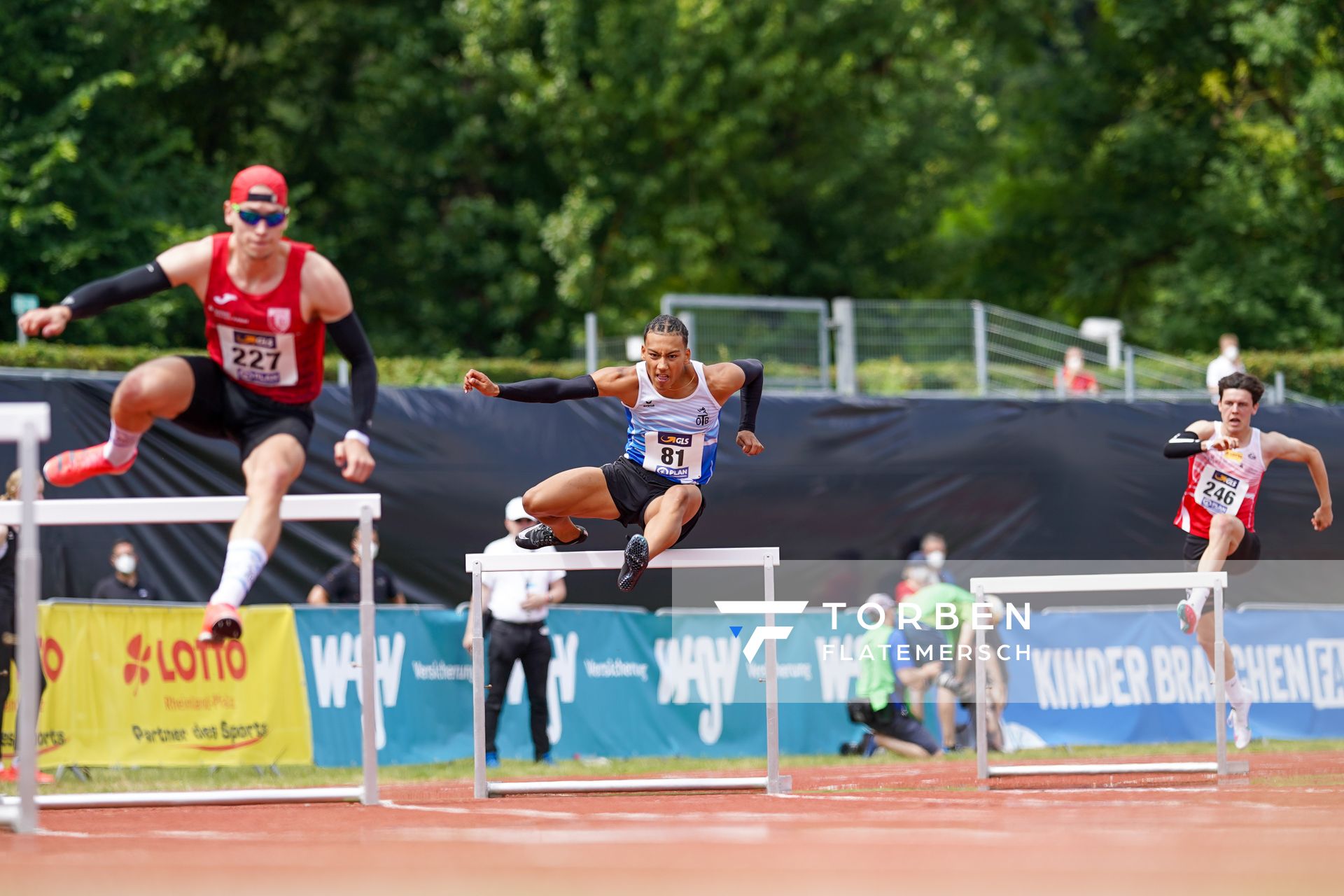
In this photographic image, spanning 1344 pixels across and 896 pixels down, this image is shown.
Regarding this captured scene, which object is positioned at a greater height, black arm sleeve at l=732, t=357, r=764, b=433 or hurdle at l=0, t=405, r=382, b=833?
black arm sleeve at l=732, t=357, r=764, b=433

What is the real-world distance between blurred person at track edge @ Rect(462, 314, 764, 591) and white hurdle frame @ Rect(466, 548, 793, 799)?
17 cm

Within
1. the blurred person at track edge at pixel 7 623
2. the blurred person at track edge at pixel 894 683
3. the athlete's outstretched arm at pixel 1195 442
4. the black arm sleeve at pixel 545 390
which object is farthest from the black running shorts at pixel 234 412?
the blurred person at track edge at pixel 894 683

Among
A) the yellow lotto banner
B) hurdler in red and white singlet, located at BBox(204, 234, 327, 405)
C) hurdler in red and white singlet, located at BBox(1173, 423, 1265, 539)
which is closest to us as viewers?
hurdler in red and white singlet, located at BBox(204, 234, 327, 405)

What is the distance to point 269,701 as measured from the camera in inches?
461

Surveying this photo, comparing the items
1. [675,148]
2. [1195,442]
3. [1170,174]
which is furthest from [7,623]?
[1170,174]

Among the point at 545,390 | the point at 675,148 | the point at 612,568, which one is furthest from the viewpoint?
the point at 675,148

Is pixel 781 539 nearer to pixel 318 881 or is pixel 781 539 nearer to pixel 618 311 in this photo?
pixel 318 881

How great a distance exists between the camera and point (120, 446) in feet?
22.9

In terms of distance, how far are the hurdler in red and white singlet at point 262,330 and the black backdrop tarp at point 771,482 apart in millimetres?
6164

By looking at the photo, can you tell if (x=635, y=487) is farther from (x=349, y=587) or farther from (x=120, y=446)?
(x=349, y=587)

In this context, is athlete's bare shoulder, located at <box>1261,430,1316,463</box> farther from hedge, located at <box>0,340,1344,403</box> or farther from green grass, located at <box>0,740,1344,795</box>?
hedge, located at <box>0,340,1344,403</box>

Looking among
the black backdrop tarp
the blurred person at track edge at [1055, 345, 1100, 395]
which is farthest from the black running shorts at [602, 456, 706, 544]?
the blurred person at track edge at [1055, 345, 1100, 395]

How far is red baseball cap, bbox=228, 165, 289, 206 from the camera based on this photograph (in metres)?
6.57

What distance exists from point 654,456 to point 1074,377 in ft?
35.5
